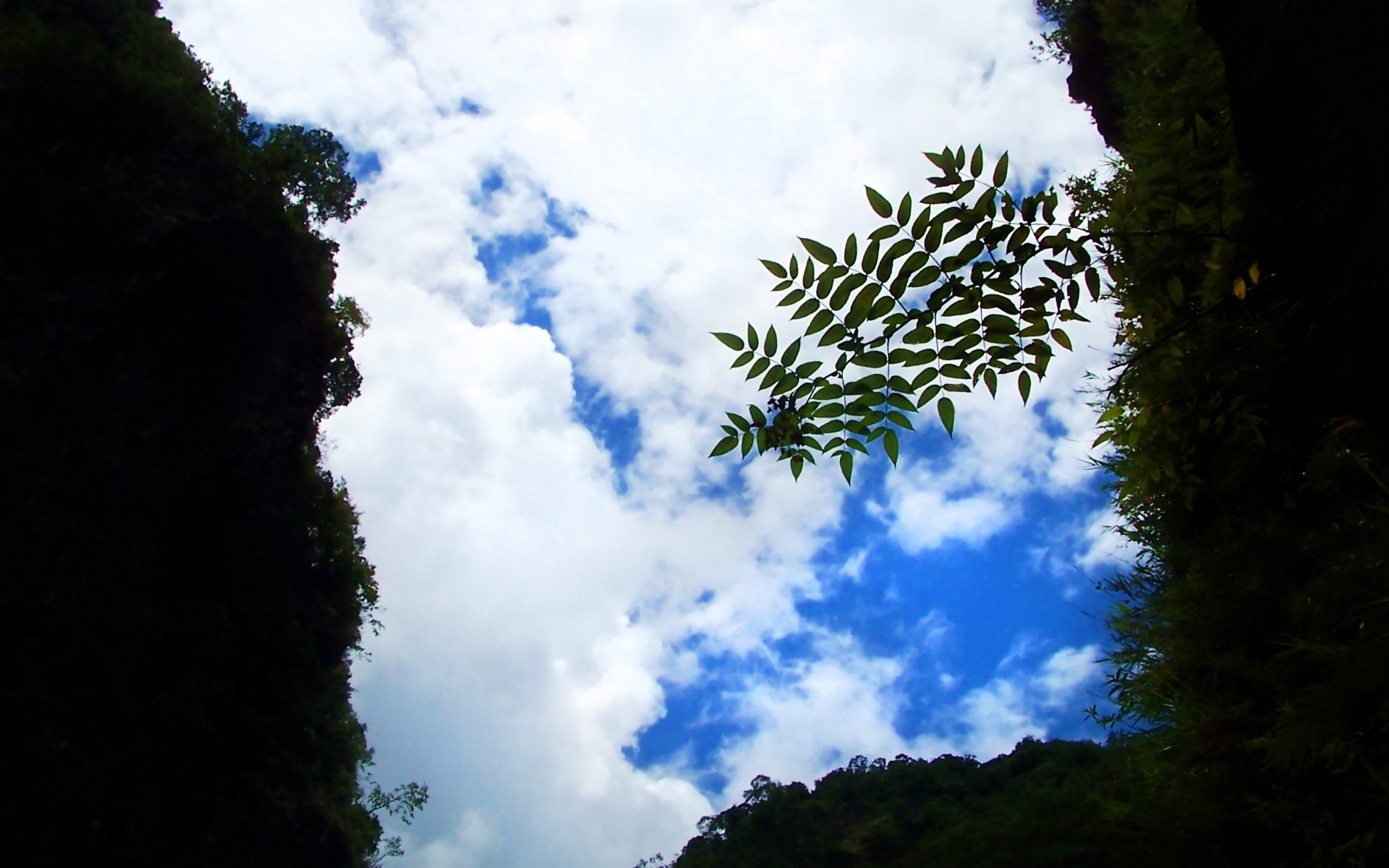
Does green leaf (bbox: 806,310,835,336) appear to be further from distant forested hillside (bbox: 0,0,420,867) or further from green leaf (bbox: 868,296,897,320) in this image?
distant forested hillside (bbox: 0,0,420,867)

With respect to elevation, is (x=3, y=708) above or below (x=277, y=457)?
below

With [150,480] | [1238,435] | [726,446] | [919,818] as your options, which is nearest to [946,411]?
[726,446]

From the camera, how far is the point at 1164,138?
7.23 ft

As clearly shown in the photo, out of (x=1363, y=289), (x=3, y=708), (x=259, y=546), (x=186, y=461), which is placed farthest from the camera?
(x=259, y=546)

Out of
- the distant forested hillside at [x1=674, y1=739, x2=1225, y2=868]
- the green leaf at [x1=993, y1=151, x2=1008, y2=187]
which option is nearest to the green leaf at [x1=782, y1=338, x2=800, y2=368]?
the green leaf at [x1=993, y1=151, x2=1008, y2=187]

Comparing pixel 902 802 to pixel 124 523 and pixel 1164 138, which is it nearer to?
pixel 124 523

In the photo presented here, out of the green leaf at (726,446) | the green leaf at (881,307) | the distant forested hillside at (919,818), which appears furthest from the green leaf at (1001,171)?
the distant forested hillside at (919,818)

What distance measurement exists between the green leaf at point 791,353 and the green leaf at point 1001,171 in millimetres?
541

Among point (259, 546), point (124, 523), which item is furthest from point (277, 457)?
point (124, 523)

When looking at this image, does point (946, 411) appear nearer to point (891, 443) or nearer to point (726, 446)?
point (891, 443)

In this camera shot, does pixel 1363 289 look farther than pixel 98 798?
No

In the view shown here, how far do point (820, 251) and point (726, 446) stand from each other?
0.50 m

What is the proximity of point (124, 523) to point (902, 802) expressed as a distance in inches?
1332

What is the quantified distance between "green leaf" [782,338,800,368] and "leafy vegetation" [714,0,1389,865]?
18mm
